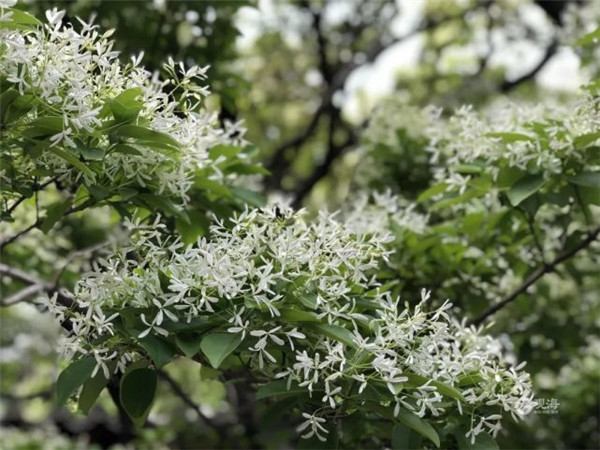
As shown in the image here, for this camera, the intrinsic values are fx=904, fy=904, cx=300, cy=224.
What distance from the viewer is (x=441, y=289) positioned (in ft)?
11.9

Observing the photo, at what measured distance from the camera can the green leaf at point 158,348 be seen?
199 cm

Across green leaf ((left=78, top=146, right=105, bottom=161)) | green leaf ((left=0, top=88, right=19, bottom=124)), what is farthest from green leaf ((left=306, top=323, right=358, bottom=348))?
green leaf ((left=0, top=88, right=19, bottom=124))

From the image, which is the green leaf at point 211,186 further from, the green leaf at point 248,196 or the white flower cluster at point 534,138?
the white flower cluster at point 534,138

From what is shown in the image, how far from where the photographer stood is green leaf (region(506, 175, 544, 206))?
2781 millimetres

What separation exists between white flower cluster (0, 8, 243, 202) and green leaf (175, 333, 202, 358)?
44cm

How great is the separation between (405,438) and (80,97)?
1.17 meters

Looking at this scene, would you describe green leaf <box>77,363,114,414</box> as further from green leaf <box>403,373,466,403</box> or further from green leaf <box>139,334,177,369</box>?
green leaf <box>403,373,466,403</box>

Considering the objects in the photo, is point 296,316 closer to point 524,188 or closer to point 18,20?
point 18,20

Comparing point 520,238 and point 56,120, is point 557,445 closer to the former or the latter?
point 520,238

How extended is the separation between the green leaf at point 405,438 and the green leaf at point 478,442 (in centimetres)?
10

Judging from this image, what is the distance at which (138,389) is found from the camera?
7.10 feet

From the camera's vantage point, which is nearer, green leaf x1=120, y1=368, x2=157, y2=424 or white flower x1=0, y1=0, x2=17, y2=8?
white flower x1=0, y1=0, x2=17, y2=8

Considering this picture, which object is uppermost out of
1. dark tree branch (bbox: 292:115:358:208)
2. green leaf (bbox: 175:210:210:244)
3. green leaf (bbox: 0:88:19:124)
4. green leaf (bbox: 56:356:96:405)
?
green leaf (bbox: 0:88:19:124)

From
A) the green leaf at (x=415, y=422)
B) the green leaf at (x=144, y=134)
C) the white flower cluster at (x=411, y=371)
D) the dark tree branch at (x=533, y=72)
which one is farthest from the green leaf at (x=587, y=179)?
the dark tree branch at (x=533, y=72)
